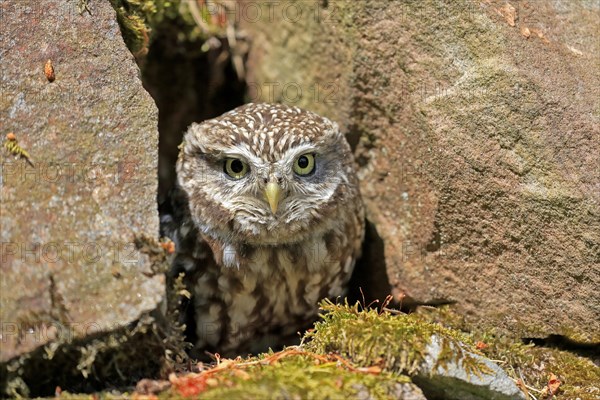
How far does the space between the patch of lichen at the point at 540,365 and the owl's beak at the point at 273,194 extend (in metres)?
1.06

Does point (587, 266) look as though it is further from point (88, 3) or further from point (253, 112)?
point (88, 3)

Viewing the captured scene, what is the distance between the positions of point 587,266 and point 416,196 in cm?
88

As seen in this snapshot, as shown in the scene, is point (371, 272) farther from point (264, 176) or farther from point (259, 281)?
point (264, 176)

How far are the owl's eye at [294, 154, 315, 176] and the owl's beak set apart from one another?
0.21m

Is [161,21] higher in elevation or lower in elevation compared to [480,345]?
higher

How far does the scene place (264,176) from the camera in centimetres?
321

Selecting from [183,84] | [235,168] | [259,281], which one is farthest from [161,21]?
[259,281]

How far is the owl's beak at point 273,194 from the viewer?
3141mm

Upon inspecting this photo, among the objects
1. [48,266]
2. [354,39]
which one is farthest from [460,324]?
[48,266]

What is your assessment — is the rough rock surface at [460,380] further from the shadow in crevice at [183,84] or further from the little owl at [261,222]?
the shadow in crevice at [183,84]

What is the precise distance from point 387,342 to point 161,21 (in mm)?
2663

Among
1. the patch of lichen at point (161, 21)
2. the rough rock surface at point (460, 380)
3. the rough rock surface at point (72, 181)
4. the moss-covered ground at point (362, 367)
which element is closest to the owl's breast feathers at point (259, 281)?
the moss-covered ground at point (362, 367)

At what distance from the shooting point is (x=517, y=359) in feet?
10.5

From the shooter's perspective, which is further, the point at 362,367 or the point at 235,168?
the point at 235,168
